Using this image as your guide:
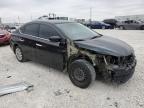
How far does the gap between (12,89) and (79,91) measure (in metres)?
1.51

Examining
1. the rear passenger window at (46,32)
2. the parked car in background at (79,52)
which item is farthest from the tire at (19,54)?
the rear passenger window at (46,32)

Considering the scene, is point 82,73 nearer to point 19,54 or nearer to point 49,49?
point 49,49

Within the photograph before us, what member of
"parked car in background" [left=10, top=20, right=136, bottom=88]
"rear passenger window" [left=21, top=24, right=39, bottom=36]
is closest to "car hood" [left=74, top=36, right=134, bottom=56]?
"parked car in background" [left=10, top=20, right=136, bottom=88]

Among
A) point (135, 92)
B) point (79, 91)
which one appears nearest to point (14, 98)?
point (79, 91)

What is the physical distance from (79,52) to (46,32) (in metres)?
1.29

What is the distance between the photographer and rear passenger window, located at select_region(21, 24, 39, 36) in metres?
5.07

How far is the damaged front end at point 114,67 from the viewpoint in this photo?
11.6ft

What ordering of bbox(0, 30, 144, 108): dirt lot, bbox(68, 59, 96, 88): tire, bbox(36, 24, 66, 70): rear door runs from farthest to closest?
bbox(36, 24, 66, 70): rear door → bbox(68, 59, 96, 88): tire → bbox(0, 30, 144, 108): dirt lot

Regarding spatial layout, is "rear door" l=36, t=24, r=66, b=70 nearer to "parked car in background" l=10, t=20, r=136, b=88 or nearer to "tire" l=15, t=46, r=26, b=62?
"parked car in background" l=10, t=20, r=136, b=88

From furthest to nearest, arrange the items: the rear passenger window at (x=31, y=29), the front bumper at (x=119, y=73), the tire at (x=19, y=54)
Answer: the tire at (x=19, y=54) < the rear passenger window at (x=31, y=29) < the front bumper at (x=119, y=73)

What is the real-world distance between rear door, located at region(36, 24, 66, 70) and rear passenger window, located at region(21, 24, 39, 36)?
0.22 m

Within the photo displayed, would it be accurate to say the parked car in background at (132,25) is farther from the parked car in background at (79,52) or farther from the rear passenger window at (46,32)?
the rear passenger window at (46,32)

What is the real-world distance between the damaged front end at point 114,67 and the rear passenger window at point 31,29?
2232 mm

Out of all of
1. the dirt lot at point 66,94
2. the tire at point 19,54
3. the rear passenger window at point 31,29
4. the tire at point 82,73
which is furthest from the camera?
the tire at point 19,54
